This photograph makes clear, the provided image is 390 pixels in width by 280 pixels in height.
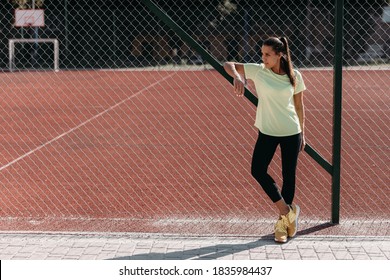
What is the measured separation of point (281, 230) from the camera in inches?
234

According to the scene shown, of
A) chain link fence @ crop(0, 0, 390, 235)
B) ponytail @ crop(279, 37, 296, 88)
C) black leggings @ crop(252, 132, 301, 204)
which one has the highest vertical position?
ponytail @ crop(279, 37, 296, 88)

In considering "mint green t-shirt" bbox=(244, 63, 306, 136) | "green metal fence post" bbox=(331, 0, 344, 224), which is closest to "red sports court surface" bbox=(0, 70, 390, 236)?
"green metal fence post" bbox=(331, 0, 344, 224)

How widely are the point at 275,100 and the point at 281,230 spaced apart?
3.57ft

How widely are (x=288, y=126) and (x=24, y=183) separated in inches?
157

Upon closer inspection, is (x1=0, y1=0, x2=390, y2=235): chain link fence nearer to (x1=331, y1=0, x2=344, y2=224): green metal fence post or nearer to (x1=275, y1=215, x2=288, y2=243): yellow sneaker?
(x1=331, y1=0, x2=344, y2=224): green metal fence post

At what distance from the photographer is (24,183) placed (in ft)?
28.1

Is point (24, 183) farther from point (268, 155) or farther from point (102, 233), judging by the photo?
point (268, 155)

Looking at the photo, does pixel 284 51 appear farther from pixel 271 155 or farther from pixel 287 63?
pixel 271 155

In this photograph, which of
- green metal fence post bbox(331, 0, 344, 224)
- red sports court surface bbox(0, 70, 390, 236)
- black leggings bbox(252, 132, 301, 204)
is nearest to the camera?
black leggings bbox(252, 132, 301, 204)

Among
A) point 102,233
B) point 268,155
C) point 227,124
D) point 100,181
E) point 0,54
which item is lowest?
point 0,54

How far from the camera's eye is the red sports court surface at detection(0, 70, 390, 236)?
6906mm

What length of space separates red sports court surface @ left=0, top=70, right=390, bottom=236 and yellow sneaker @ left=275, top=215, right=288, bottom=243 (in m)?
0.41

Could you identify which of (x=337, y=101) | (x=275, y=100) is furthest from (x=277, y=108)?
(x=337, y=101)

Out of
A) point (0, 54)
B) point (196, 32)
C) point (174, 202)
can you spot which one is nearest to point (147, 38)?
point (196, 32)
